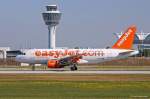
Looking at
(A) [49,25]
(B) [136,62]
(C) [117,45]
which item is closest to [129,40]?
(C) [117,45]

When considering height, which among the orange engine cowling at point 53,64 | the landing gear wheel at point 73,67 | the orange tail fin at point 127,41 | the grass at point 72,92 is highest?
the orange tail fin at point 127,41

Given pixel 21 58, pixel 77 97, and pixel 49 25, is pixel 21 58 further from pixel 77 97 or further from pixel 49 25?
pixel 49 25

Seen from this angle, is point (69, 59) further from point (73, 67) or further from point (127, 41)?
point (127, 41)

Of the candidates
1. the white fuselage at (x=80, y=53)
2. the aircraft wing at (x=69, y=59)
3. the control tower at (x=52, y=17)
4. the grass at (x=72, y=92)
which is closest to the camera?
the grass at (x=72, y=92)

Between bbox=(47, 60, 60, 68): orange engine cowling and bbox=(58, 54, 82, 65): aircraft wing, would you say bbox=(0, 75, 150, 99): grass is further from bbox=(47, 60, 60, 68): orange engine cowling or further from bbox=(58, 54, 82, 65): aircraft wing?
bbox=(58, 54, 82, 65): aircraft wing

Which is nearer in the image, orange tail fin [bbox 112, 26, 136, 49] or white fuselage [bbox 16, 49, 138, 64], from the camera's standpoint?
white fuselage [bbox 16, 49, 138, 64]

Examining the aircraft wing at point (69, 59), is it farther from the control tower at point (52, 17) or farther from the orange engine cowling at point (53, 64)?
the control tower at point (52, 17)

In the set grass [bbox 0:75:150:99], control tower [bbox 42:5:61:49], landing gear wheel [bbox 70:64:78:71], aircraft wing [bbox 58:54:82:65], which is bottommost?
grass [bbox 0:75:150:99]

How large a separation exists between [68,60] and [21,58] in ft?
26.7

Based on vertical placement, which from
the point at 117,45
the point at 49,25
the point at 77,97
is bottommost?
the point at 77,97

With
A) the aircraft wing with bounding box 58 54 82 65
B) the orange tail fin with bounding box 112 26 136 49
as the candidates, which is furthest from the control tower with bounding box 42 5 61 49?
the aircraft wing with bounding box 58 54 82 65

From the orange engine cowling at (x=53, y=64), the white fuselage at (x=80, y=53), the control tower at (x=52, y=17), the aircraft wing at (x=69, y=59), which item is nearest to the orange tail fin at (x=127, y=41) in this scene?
the white fuselage at (x=80, y=53)

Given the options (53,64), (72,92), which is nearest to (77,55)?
(53,64)

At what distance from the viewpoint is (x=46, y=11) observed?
639 feet
